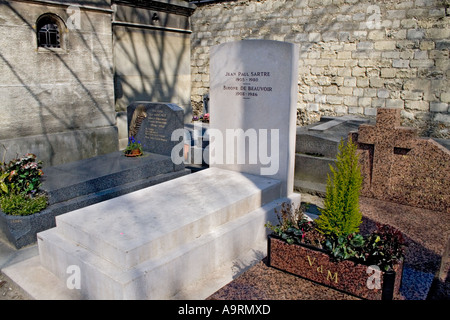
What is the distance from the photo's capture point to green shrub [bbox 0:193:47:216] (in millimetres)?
4684

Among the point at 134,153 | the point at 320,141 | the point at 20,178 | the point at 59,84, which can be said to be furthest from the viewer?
the point at 59,84

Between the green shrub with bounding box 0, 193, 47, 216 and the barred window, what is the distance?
3.44 metres

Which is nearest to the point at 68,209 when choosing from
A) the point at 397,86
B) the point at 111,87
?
the point at 111,87

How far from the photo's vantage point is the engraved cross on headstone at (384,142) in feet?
16.8

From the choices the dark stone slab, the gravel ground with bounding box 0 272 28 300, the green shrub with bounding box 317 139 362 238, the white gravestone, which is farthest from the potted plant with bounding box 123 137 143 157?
the green shrub with bounding box 317 139 362 238

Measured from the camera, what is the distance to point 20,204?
4.72 m

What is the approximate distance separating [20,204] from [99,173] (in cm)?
134

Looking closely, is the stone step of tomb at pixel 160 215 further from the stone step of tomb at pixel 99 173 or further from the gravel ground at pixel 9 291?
the stone step of tomb at pixel 99 173

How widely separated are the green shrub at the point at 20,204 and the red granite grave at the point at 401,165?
13.9 feet

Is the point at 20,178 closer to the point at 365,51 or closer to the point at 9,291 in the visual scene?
the point at 9,291

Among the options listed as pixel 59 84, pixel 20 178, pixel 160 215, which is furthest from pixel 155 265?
pixel 59 84

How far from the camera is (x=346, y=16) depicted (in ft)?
33.1

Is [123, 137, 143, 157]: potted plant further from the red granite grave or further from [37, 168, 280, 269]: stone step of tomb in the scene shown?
the red granite grave
